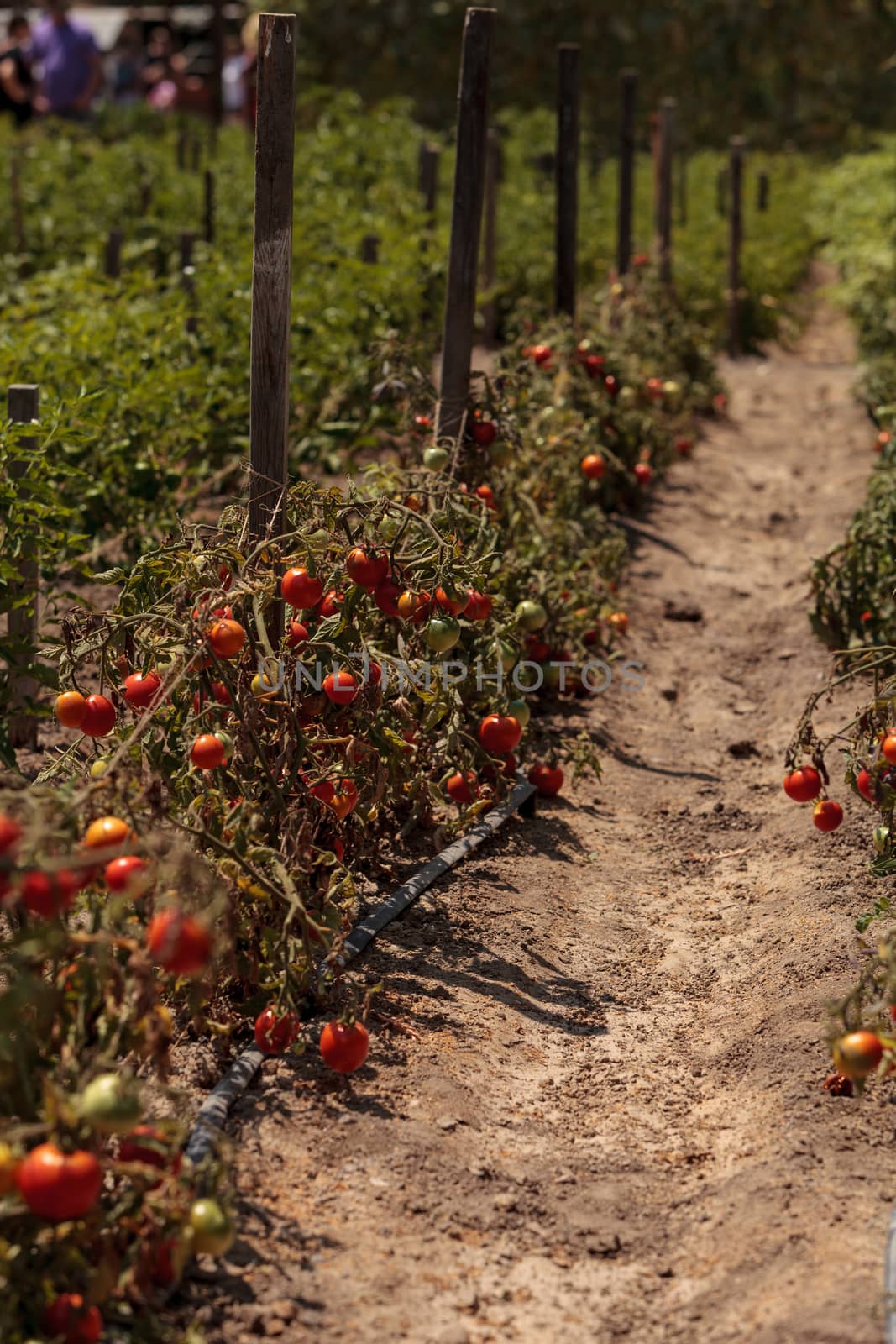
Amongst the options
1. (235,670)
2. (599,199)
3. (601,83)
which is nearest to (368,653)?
(235,670)

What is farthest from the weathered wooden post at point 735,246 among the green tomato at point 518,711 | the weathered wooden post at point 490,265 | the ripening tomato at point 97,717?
the ripening tomato at point 97,717

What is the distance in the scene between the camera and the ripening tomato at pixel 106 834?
2.69 metres

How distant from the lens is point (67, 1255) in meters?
2.40

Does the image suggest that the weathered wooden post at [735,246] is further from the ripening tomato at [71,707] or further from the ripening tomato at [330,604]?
the ripening tomato at [71,707]

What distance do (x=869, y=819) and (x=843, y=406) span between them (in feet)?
22.6

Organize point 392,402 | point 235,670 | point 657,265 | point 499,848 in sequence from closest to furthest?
point 235,670
point 499,848
point 392,402
point 657,265

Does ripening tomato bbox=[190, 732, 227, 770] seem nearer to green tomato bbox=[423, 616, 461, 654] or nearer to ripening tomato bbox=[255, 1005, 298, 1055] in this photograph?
ripening tomato bbox=[255, 1005, 298, 1055]

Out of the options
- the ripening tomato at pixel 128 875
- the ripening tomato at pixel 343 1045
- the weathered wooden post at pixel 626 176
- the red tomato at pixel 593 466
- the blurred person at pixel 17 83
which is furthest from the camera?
the blurred person at pixel 17 83

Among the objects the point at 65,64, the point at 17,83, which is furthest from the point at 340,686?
the point at 17,83

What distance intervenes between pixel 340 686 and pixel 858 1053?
1.35 meters

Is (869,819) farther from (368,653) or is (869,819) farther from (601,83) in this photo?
(601,83)

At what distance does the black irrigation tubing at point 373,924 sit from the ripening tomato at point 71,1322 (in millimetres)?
410

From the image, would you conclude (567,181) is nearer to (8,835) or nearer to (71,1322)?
(8,835)

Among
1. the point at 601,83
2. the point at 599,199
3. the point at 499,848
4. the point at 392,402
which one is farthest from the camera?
the point at 601,83
